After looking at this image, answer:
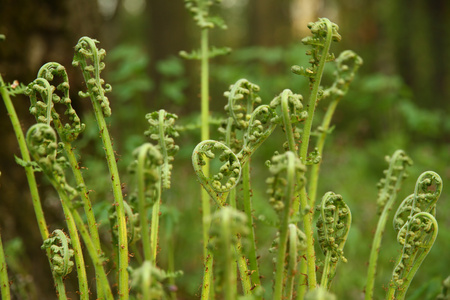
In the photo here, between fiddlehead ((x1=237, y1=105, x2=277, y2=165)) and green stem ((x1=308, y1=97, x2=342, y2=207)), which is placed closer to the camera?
fiddlehead ((x1=237, y1=105, x2=277, y2=165))

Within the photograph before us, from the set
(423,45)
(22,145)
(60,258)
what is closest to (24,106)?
(22,145)

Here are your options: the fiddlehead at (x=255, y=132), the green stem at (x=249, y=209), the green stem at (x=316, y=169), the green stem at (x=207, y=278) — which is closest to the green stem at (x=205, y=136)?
the green stem at (x=207, y=278)

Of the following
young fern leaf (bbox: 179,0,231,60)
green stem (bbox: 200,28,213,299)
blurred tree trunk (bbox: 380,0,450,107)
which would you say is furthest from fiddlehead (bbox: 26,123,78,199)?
blurred tree trunk (bbox: 380,0,450,107)

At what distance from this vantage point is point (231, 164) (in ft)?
4.46

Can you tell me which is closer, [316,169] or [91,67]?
[91,67]

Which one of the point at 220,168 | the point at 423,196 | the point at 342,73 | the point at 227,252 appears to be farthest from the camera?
the point at 342,73

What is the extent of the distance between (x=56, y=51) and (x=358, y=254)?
2.67 meters

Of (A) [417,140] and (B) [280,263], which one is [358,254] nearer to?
(B) [280,263]

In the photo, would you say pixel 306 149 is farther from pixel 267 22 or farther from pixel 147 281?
pixel 267 22

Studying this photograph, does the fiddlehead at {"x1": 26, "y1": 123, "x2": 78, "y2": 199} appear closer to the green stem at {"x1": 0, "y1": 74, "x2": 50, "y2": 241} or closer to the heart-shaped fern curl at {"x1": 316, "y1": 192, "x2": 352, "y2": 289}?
the green stem at {"x1": 0, "y1": 74, "x2": 50, "y2": 241}

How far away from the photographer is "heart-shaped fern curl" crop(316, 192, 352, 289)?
1.39 metres

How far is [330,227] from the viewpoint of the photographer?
1413 millimetres

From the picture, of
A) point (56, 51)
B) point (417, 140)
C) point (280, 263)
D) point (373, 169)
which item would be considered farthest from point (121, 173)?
point (417, 140)

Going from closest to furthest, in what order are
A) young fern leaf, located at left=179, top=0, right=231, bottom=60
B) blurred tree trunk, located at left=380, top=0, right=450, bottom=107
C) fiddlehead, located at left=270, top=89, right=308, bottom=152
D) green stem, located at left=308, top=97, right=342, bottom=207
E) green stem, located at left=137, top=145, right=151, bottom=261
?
green stem, located at left=137, top=145, right=151, bottom=261
fiddlehead, located at left=270, top=89, right=308, bottom=152
green stem, located at left=308, top=97, right=342, bottom=207
young fern leaf, located at left=179, top=0, right=231, bottom=60
blurred tree trunk, located at left=380, top=0, right=450, bottom=107
